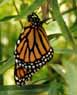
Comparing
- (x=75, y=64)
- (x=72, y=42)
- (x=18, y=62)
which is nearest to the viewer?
(x=75, y=64)

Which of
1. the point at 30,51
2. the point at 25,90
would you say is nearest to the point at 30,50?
the point at 30,51

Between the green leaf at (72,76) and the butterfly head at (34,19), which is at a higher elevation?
the butterfly head at (34,19)

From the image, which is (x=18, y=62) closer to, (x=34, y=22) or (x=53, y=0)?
(x=34, y=22)

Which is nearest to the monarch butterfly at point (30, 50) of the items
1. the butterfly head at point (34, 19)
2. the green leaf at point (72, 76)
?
the butterfly head at point (34, 19)

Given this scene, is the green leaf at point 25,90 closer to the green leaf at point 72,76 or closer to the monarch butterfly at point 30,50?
the monarch butterfly at point 30,50

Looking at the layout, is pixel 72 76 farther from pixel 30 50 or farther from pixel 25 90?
pixel 30 50

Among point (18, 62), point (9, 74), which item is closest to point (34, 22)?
point (18, 62)

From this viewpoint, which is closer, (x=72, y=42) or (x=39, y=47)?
(x=72, y=42)

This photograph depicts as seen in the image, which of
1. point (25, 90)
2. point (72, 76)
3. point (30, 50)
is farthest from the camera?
point (30, 50)
